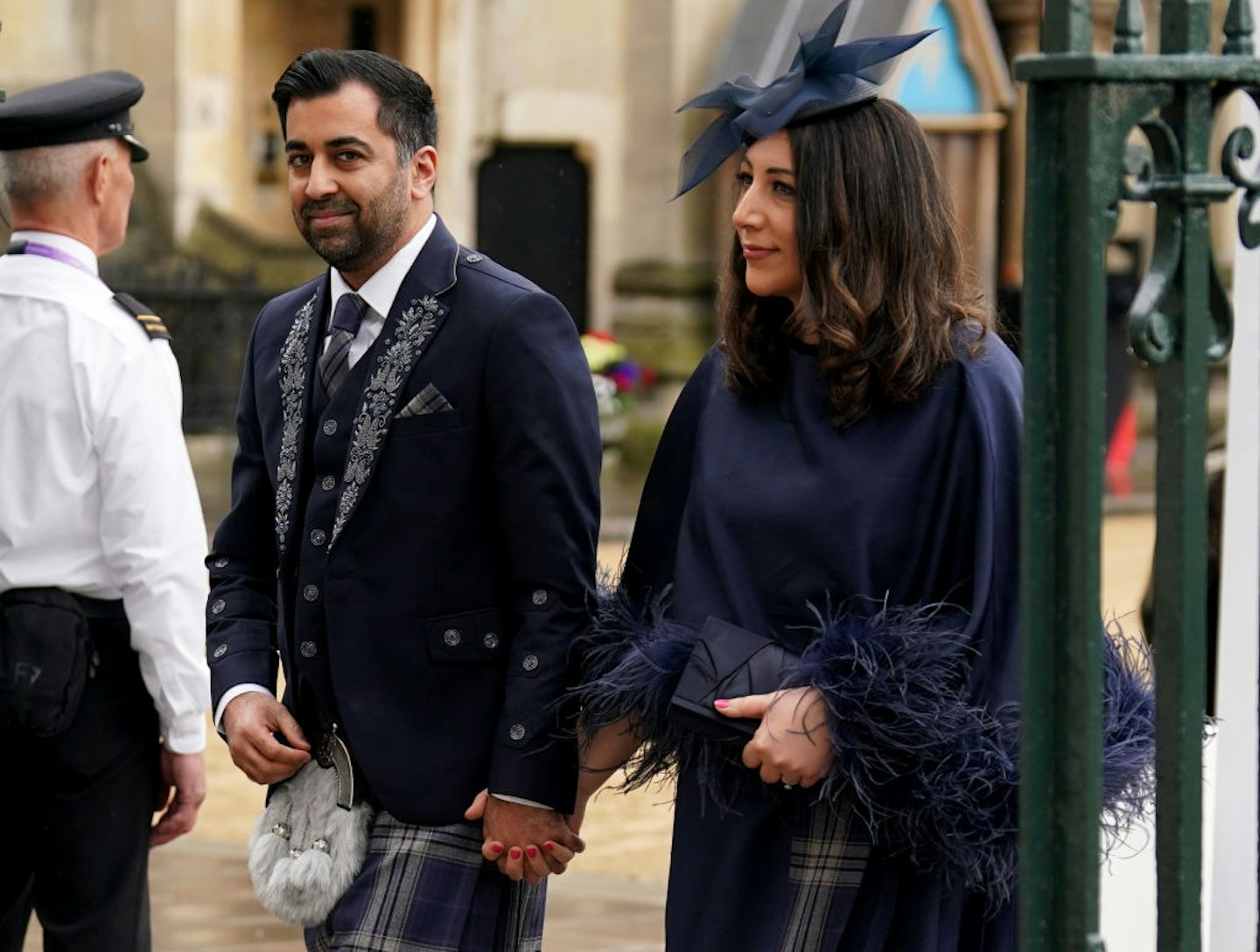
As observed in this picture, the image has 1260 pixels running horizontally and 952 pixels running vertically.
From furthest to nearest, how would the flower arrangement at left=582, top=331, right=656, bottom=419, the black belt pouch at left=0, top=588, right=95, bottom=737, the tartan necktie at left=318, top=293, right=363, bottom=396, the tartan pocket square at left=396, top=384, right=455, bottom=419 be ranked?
the flower arrangement at left=582, top=331, right=656, bottom=419 → the black belt pouch at left=0, top=588, right=95, bottom=737 → the tartan necktie at left=318, top=293, right=363, bottom=396 → the tartan pocket square at left=396, top=384, right=455, bottom=419

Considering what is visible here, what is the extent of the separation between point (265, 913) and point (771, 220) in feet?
11.8

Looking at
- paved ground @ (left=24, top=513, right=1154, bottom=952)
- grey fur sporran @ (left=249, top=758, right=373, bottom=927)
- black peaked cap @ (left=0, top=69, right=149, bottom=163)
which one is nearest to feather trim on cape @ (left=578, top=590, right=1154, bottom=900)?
grey fur sporran @ (left=249, top=758, right=373, bottom=927)

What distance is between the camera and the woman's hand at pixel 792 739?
3.08 meters

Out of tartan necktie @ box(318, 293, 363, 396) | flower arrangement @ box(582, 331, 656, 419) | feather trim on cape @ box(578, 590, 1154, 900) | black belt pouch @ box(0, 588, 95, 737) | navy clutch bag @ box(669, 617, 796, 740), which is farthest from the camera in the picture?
flower arrangement @ box(582, 331, 656, 419)

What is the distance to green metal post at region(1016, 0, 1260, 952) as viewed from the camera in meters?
2.04

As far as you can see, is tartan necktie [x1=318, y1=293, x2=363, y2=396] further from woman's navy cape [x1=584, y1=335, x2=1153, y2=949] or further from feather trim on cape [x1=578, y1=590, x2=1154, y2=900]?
feather trim on cape [x1=578, y1=590, x2=1154, y2=900]

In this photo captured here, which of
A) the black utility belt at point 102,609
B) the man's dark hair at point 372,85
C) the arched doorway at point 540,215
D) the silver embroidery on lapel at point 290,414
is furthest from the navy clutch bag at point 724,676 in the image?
the arched doorway at point 540,215

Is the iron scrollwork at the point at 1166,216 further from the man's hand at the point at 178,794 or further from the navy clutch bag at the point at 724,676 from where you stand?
the man's hand at the point at 178,794

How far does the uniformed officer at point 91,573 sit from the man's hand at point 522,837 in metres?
0.98

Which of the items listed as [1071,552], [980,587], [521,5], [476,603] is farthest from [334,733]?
[521,5]

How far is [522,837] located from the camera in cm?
343

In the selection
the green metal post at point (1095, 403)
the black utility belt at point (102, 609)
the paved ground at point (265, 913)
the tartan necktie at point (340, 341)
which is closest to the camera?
the green metal post at point (1095, 403)

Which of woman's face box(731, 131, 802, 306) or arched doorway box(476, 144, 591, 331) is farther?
arched doorway box(476, 144, 591, 331)

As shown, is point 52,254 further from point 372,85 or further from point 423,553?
point 423,553
